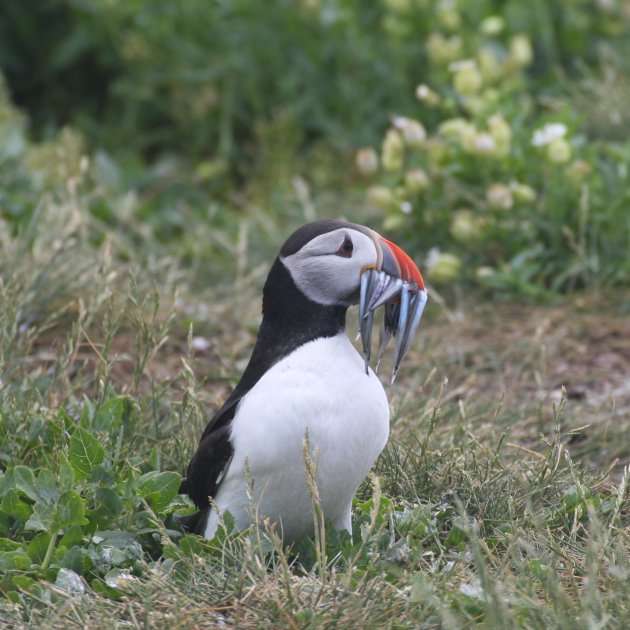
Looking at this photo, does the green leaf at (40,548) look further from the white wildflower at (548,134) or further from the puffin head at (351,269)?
the white wildflower at (548,134)

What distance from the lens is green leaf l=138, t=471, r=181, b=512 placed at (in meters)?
3.07

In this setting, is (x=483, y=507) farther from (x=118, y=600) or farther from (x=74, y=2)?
(x=74, y=2)

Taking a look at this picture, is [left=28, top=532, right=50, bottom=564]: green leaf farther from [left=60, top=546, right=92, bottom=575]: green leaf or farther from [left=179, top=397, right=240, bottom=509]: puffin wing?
[left=179, top=397, right=240, bottom=509]: puffin wing

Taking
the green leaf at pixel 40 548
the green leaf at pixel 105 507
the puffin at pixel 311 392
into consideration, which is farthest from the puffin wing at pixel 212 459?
the green leaf at pixel 40 548

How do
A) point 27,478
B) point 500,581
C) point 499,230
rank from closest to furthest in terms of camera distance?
point 500,581
point 27,478
point 499,230

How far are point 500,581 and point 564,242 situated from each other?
9.35ft

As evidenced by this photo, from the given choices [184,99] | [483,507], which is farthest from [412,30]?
[483,507]

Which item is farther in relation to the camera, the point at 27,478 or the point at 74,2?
the point at 74,2

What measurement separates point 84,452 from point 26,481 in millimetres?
167

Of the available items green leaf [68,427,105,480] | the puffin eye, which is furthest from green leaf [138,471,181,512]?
the puffin eye

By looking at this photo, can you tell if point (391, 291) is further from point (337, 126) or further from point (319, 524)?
point (337, 126)

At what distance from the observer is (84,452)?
3.12 m

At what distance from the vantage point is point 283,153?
6.87 metres

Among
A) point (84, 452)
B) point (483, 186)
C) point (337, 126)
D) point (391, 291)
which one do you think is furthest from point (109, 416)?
point (337, 126)
